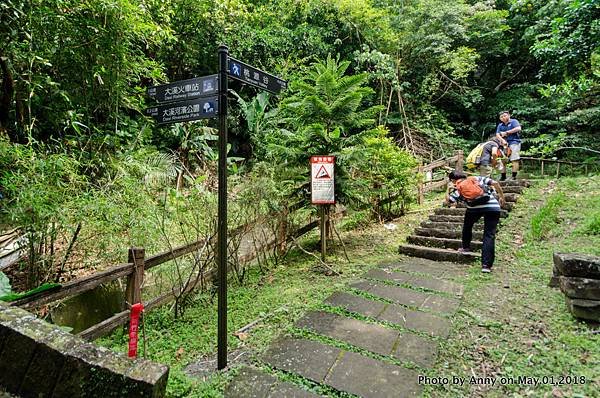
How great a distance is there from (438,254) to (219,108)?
163 inches

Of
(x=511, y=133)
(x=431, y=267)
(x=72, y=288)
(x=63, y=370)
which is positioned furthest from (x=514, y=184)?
(x=63, y=370)

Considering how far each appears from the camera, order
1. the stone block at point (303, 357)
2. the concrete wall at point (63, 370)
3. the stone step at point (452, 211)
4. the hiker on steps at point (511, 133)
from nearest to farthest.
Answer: the concrete wall at point (63, 370), the stone block at point (303, 357), the stone step at point (452, 211), the hiker on steps at point (511, 133)

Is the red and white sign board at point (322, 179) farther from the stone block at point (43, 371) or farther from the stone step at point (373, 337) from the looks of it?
the stone block at point (43, 371)

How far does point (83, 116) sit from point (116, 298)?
8.06ft

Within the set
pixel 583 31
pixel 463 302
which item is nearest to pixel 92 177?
pixel 463 302

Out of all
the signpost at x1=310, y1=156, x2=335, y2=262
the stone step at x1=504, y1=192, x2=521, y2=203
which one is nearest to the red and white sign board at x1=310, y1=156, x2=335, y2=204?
the signpost at x1=310, y1=156, x2=335, y2=262

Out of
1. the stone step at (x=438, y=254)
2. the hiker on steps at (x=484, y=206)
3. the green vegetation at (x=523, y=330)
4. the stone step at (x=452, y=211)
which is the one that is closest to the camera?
the green vegetation at (x=523, y=330)

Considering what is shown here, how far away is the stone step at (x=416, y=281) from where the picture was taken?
3832mm

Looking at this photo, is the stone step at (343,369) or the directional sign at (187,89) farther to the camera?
the directional sign at (187,89)

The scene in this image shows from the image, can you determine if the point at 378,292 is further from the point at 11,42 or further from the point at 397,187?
the point at 11,42

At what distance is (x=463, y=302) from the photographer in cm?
348

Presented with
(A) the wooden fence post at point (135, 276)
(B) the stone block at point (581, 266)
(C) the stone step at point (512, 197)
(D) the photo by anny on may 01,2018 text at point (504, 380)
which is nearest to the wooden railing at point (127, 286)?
(A) the wooden fence post at point (135, 276)

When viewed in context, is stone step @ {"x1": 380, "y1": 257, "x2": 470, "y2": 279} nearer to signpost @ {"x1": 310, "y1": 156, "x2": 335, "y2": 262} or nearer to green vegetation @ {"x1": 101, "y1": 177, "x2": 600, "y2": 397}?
green vegetation @ {"x1": 101, "y1": 177, "x2": 600, "y2": 397}

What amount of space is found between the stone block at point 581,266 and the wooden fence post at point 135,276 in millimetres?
3978
